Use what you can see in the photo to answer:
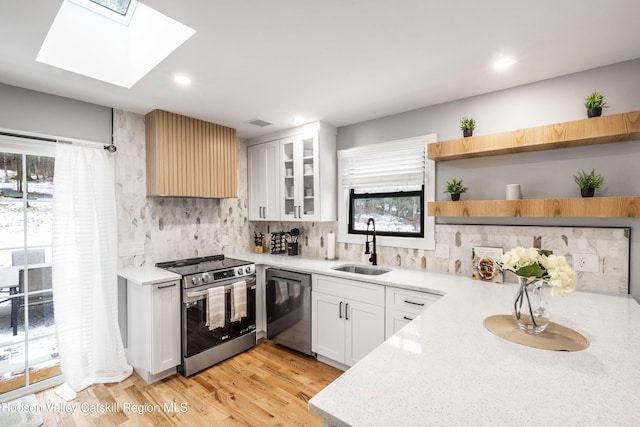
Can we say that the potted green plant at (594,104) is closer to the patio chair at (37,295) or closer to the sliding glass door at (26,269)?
the sliding glass door at (26,269)

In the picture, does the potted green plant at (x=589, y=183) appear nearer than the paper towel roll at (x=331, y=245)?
Yes

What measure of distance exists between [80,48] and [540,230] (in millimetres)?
3573

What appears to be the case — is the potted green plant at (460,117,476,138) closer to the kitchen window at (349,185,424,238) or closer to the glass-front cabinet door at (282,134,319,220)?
the kitchen window at (349,185,424,238)

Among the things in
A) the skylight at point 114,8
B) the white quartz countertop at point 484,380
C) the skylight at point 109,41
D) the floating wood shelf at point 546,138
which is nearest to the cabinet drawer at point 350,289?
the white quartz countertop at point 484,380

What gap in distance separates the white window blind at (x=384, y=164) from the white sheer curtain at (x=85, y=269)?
237 cm

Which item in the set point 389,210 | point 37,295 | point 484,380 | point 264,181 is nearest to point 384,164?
point 389,210

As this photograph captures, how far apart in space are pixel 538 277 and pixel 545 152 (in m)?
1.40

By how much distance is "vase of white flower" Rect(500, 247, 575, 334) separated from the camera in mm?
1247

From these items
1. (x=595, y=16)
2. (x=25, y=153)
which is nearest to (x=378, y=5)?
(x=595, y=16)

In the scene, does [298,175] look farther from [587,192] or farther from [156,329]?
[587,192]

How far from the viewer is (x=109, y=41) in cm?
210

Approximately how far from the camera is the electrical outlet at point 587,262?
2033 mm

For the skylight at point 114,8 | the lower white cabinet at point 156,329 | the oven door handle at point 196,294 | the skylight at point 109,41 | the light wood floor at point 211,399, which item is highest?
the skylight at point 114,8

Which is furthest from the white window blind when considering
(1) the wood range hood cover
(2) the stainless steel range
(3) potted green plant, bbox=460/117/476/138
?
(2) the stainless steel range
